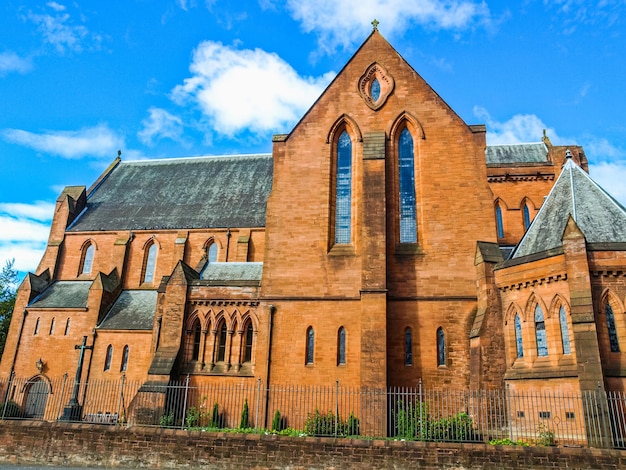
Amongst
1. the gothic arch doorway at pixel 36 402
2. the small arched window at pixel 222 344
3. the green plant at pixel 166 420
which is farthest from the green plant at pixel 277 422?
the gothic arch doorway at pixel 36 402

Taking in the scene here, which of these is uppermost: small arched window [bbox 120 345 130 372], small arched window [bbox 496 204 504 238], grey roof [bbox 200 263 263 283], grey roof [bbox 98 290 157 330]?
small arched window [bbox 496 204 504 238]

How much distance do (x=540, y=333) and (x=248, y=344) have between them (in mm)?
12270

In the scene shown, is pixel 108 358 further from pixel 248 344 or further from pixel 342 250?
pixel 342 250

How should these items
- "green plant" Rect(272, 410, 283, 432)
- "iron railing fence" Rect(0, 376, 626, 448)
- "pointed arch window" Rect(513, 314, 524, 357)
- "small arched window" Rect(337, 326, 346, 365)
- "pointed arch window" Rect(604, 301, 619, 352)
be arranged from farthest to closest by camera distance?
"small arched window" Rect(337, 326, 346, 365), "green plant" Rect(272, 410, 283, 432), "pointed arch window" Rect(513, 314, 524, 357), "pointed arch window" Rect(604, 301, 619, 352), "iron railing fence" Rect(0, 376, 626, 448)

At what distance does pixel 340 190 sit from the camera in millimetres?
23250

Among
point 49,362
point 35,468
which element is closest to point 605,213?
point 35,468

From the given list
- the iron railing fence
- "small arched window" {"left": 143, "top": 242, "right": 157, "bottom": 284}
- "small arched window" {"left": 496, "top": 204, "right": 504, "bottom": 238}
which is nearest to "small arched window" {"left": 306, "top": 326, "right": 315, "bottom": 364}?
the iron railing fence

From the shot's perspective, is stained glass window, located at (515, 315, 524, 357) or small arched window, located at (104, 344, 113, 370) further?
small arched window, located at (104, 344, 113, 370)

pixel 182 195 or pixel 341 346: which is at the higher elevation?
pixel 182 195

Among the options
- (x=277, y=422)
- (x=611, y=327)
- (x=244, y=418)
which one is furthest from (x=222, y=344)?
(x=611, y=327)

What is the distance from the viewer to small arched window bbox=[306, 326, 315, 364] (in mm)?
20828

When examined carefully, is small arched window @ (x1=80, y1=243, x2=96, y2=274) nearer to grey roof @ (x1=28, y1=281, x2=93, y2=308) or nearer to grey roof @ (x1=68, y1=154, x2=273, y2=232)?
grey roof @ (x1=28, y1=281, x2=93, y2=308)

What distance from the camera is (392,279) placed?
2105cm

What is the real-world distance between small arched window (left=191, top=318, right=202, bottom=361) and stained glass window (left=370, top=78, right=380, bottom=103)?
13525 mm
